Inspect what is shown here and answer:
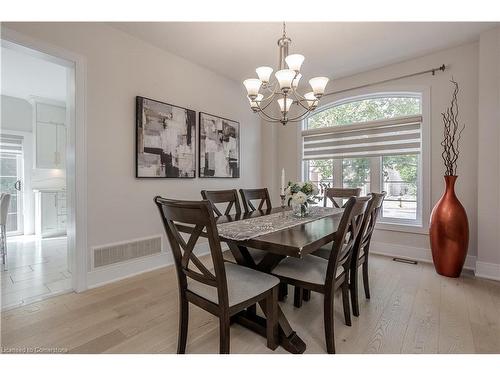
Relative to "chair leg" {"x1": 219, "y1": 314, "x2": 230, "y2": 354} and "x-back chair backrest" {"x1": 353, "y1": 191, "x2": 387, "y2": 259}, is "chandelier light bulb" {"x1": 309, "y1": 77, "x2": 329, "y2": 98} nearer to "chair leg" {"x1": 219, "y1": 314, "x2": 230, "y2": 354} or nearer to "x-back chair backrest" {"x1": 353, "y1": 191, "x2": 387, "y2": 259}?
"x-back chair backrest" {"x1": 353, "y1": 191, "x2": 387, "y2": 259}

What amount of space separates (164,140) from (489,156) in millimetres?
3499

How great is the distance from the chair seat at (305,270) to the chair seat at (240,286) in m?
0.15

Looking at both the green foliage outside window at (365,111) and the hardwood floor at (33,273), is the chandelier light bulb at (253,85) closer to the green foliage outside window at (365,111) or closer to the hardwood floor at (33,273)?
the green foliage outside window at (365,111)

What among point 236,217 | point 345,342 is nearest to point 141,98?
point 236,217

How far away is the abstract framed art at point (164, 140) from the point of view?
2.68 metres

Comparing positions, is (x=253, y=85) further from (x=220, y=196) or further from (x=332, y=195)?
(x=332, y=195)

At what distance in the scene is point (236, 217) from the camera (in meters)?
2.14

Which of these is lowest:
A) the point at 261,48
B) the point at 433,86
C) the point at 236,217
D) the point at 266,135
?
the point at 236,217

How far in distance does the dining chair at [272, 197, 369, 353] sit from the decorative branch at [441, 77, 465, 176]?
2.10 m

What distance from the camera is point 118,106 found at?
2.53 m

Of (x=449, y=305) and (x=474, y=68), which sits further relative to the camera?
(x=474, y=68)

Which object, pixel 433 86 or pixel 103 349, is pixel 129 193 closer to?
pixel 103 349

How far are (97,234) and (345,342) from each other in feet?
7.56

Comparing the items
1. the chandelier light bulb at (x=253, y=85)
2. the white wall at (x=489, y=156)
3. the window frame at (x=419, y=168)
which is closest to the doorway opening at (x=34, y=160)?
the chandelier light bulb at (x=253, y=85)
